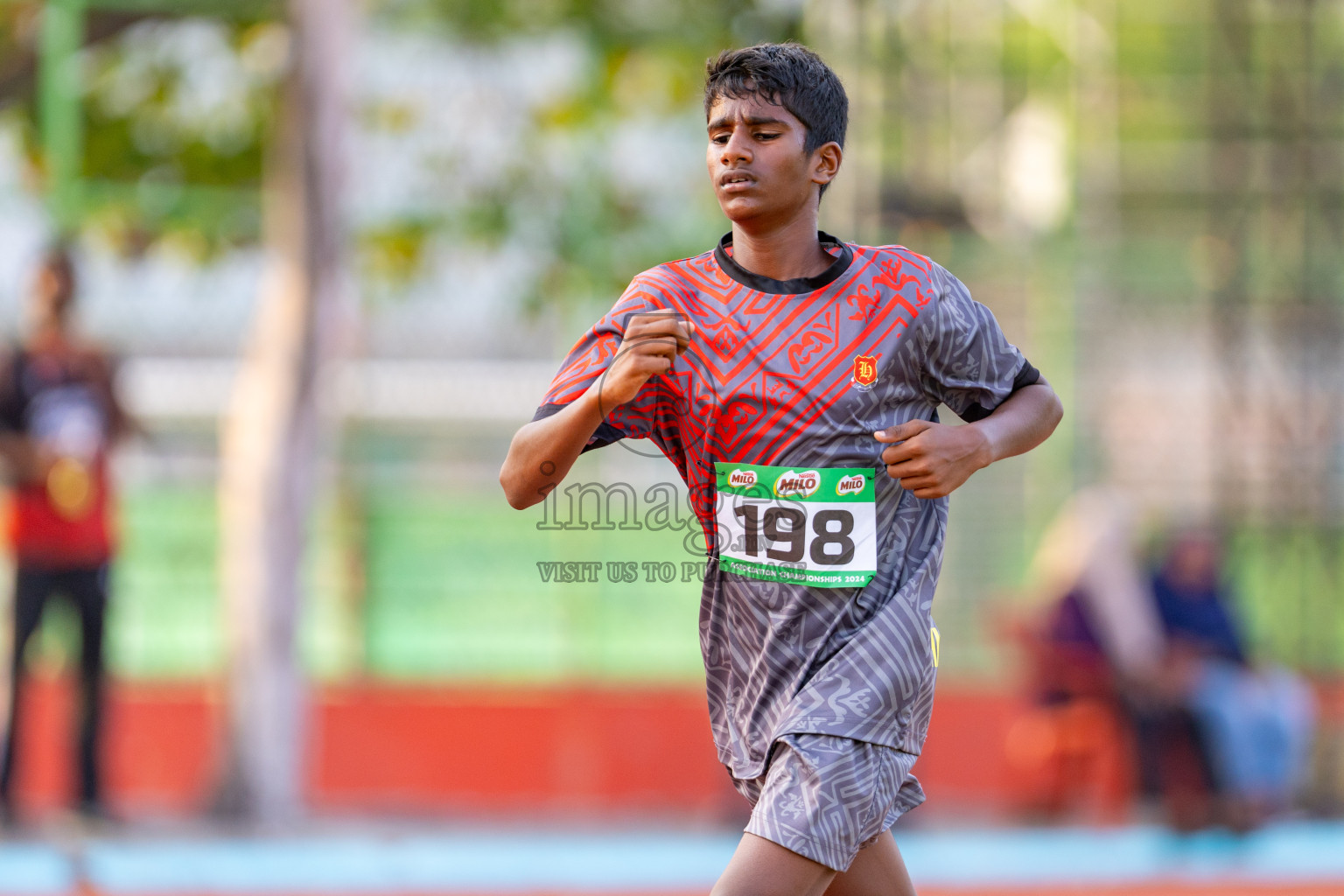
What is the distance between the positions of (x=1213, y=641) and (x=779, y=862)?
5.14 metres

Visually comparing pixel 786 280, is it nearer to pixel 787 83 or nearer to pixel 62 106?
pixel 787 83

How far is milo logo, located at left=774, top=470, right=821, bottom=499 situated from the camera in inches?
95.9

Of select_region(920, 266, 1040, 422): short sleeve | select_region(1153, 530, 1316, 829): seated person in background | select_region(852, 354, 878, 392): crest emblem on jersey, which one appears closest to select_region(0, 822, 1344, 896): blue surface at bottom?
select_region(1153, 530, 1316, 829): seated person in background

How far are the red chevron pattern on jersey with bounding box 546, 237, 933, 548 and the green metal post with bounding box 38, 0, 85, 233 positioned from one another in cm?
490

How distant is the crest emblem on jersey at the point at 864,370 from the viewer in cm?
245

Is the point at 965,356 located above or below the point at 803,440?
above

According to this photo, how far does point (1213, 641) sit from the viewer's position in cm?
687

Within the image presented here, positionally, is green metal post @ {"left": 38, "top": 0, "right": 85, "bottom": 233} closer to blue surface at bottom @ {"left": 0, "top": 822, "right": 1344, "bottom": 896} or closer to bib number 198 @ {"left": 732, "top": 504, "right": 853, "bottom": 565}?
blue surface at bottom @ {"left": 0, "top": 822, "right": 1344, "bottom": 896}

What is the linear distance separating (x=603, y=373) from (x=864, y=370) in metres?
0.42

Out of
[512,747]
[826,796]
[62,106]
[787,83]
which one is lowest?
[512,747]

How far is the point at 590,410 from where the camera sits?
7.52ft


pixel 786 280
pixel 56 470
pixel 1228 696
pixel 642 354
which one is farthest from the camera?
pixel 1228 696

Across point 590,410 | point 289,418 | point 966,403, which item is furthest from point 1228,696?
point 590,410

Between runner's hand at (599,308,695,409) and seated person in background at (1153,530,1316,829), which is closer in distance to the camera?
runner's hand at (599,308,695,409)
